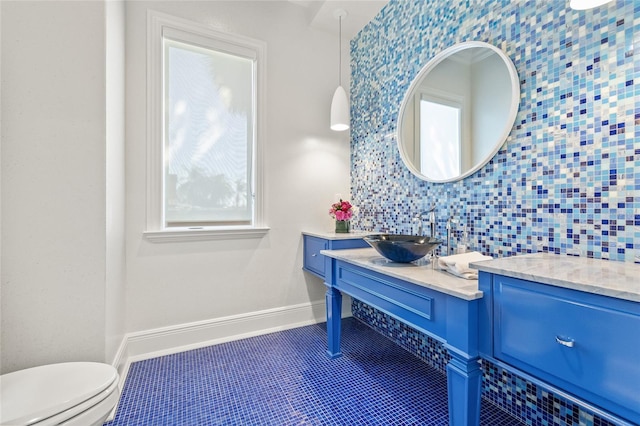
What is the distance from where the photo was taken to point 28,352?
1307mm

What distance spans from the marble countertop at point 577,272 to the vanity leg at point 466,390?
1.25ft

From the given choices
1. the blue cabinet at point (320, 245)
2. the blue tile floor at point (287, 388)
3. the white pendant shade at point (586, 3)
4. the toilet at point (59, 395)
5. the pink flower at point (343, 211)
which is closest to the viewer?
the toilet at point (59, 395)

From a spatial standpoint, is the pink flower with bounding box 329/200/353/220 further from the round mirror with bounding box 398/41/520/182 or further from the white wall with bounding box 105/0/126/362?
the white wall with bounding box 105/0/126/362

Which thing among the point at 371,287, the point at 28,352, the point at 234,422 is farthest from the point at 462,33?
the point at 28,352

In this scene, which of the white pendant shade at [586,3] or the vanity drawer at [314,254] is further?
the vanity drawer at [314,254]

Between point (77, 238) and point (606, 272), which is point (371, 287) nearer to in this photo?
point (606, 272)

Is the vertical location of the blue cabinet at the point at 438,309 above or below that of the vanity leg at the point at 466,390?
above

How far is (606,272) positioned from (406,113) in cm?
155

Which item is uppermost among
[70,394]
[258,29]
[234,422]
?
[258,29]

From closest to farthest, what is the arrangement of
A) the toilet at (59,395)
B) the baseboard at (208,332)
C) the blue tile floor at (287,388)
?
1. the toilet at (59,395)
2. the blue tile floor at (287,388)
3. the baseboard at (208,332)

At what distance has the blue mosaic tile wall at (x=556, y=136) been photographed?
1.11m

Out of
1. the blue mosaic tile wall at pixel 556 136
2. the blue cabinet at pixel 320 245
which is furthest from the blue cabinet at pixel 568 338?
the blue cabinet at pixel 320 245

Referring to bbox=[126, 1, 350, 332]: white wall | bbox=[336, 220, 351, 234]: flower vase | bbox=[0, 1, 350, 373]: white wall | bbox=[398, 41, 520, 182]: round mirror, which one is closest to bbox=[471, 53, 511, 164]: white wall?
bbox=[398, 41, 520, 182]: round mirror

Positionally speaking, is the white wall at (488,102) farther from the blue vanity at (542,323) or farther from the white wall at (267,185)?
the white wall at (267,185)
